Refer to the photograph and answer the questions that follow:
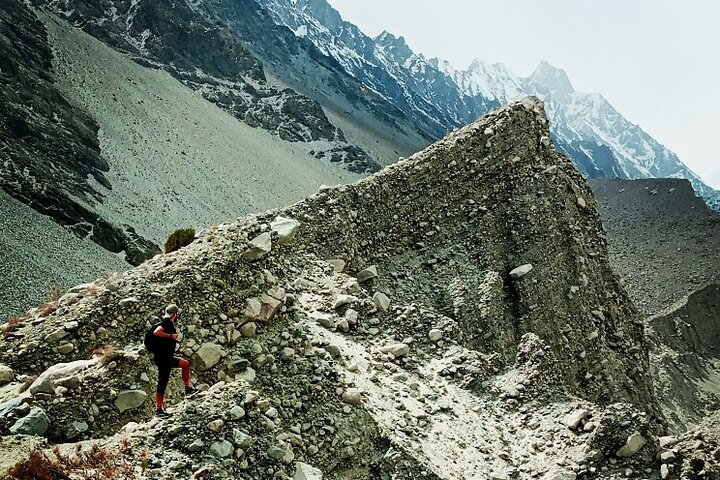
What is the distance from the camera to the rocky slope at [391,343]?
309 inches

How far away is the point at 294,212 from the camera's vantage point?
39.9 feet

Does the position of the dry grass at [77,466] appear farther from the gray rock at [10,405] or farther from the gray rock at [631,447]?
the gray rock at [631,447]

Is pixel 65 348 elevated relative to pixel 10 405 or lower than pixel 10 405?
elevated

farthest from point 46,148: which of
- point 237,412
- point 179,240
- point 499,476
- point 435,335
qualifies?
point 499,476

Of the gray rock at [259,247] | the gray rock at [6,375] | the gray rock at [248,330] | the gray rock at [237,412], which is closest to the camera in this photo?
the gray rock at [237,412]

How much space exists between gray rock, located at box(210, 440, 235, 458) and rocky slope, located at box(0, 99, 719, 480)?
0.03 meters

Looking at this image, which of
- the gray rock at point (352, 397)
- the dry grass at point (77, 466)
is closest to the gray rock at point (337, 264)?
the gray rock at point (352, 397)

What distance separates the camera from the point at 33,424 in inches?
297

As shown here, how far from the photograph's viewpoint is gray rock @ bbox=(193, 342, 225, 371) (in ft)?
28.8

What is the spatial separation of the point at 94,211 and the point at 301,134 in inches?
2843

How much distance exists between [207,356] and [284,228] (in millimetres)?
3522

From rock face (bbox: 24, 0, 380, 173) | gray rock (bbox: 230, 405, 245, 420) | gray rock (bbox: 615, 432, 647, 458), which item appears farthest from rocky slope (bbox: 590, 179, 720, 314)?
gray rock (bbox: 230, 405, 245, 420)

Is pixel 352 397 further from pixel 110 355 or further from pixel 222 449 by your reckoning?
pixel 110 355

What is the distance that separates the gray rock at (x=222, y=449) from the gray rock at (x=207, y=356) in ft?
5.80
